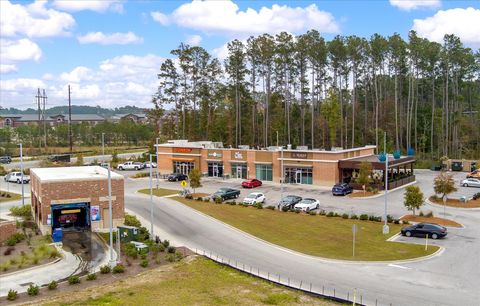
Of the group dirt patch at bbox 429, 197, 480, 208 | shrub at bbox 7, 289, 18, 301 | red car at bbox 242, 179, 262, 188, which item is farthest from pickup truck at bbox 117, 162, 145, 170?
shrub at bbox 7, 289, 18, 301

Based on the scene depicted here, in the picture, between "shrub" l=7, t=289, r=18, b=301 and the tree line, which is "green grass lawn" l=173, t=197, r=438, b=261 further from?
the tree line

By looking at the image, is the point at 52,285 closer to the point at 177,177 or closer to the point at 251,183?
the point at 251,183

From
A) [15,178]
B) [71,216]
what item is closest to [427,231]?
[71,216]

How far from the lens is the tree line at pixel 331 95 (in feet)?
275

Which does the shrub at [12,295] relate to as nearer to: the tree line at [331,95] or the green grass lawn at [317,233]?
the green grass lawn at [317,233]

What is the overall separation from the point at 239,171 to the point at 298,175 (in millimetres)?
9113

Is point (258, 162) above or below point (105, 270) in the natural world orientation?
above

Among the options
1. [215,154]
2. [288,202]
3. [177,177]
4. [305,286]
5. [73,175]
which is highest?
[215,154]

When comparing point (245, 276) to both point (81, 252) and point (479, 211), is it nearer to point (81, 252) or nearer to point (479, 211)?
point (81, 252)

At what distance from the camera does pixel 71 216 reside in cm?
3831

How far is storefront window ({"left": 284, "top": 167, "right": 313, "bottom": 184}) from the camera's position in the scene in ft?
196

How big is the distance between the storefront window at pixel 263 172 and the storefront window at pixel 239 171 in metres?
2.28

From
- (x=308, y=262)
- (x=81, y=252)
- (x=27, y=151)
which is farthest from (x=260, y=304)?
(x=27, y=151)

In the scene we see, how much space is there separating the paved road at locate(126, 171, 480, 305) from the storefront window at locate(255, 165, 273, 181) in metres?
21.7
